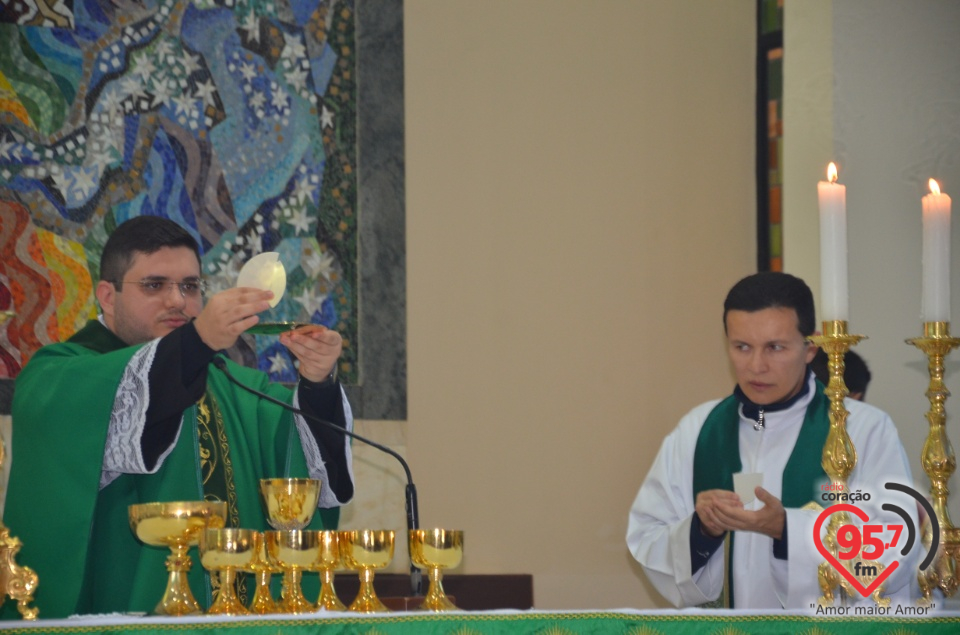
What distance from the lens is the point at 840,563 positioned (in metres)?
3.33

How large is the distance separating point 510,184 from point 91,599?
3.15 meters

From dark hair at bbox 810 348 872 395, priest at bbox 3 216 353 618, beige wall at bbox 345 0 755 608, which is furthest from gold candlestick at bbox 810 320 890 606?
beige wall at bbox 345 0 755 608

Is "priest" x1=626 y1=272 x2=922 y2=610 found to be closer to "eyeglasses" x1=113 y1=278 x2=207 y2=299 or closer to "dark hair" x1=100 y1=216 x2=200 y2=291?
"eyeglasses" x1=113 y1=278 x2=207 y2=299

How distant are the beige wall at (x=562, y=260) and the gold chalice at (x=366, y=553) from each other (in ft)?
8.97

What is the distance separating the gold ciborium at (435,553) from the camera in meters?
3.14

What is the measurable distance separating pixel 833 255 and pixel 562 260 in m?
3.27

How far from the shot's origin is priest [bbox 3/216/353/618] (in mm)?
3723

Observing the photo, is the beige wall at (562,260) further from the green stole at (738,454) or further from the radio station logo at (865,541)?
the radio station logo at (865,541)

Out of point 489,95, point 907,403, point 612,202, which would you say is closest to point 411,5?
point 489,95

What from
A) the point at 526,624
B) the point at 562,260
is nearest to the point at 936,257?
the point at 526,624

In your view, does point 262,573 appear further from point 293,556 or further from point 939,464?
point 939,464

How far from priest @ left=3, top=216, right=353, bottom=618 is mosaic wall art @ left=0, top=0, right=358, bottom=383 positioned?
1.04 meters

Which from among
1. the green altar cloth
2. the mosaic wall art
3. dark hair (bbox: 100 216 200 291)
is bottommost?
the green altar cloth

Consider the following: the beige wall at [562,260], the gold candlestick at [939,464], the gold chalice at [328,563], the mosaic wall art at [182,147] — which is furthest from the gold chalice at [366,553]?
the beige wall at [562,260]
